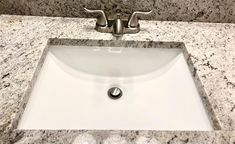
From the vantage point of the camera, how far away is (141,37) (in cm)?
88

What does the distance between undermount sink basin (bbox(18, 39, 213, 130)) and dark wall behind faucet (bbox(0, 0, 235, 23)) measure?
0.16m

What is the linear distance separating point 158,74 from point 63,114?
1.25 ft

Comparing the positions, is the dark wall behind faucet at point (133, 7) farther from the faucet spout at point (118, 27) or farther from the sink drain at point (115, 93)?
the sink drain at point (115, 93)

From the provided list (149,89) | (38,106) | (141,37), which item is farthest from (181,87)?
(38,106)

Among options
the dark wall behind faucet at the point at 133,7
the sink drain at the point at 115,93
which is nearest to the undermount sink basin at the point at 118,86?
the sink drain at the point at 115,93

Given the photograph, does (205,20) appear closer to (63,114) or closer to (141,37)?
(141,37)

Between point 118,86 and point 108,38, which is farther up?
point 108,38

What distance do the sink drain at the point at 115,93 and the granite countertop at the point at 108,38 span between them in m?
0.19

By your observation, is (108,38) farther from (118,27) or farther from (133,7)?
(133,7)

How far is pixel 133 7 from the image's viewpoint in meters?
0.94

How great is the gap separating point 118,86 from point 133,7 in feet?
1.04

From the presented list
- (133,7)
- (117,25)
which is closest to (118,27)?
(117,25)

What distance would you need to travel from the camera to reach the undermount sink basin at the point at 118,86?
0.72 m

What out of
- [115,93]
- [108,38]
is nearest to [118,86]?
[115,93]
